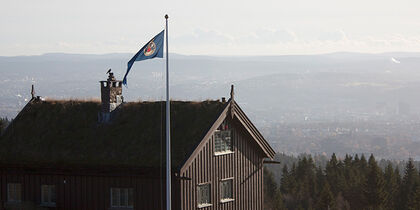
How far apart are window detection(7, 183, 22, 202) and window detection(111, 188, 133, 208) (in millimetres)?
5645

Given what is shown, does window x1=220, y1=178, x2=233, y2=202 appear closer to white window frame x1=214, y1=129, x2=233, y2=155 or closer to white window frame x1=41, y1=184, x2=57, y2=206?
white window frame x1=214, y1=129, x2=233, y2=155

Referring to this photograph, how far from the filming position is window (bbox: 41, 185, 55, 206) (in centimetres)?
4409

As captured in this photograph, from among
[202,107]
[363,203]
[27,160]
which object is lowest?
[363,203]

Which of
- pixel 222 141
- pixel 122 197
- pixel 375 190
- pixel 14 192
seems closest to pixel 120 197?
pixel 122 197

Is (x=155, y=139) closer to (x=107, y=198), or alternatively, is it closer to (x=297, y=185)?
(x=107, y=198)

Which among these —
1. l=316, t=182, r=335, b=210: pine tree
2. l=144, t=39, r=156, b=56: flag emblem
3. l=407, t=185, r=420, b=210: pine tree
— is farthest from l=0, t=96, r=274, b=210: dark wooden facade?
l=316, t=182, r=335, b=210: pine tree

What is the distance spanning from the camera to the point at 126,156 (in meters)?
43.1

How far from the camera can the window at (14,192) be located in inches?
1763

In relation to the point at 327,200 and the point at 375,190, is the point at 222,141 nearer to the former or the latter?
the point at 327,200

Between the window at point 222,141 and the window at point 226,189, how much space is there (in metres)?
1.72

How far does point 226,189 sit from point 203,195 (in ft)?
7.24

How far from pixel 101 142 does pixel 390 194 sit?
66.6 meters

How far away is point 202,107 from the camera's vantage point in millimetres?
45094

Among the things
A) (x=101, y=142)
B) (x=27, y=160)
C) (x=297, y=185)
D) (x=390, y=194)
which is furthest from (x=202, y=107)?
(x=297, y=185)
